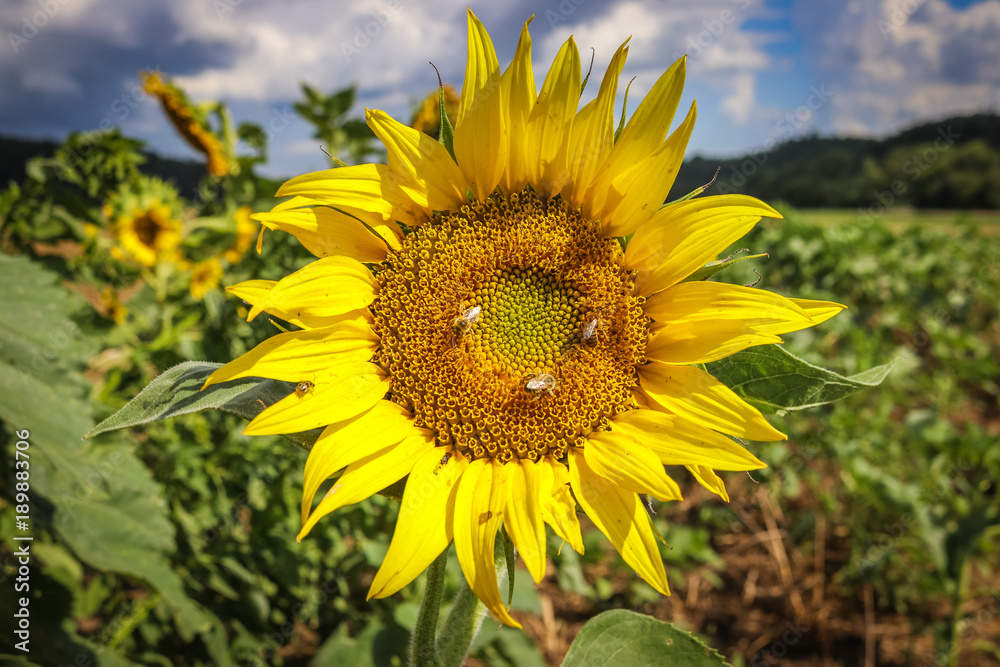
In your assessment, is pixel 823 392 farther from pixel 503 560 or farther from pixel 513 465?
pixel 503 560

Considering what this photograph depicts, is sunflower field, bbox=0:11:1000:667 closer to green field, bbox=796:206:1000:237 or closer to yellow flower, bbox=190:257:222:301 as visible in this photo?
yellow flower, bbox=190:257:222:301

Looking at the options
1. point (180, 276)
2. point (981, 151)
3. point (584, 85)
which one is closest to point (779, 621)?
point (584, 85)

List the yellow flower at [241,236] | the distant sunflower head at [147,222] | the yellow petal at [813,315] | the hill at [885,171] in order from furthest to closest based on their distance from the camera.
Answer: the hill at [885,171], the yellow flower at [241,236], the distant sunflower head at [147,222], the yellow petal at [813,315]

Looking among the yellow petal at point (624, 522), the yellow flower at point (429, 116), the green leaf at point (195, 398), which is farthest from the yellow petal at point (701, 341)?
the yellow flower at point (429, 116)

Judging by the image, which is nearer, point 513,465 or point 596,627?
point 513,465

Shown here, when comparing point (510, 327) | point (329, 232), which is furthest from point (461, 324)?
point (329, 232)

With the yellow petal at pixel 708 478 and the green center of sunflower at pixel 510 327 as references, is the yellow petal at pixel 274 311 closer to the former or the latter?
the green center of sunflower at pixel 510 327

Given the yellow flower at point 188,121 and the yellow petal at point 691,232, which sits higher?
the yellow flower at point 188,121
